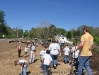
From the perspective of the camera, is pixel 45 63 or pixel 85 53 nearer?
pixel 85 53

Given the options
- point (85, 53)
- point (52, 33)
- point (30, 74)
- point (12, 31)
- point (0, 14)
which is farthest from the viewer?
point (12, 31)

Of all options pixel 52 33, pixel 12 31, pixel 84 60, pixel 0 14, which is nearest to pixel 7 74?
pixel 84 60

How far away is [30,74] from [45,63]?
2.47 meters

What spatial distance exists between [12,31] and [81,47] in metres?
138

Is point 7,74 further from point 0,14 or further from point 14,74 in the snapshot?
point 0,14

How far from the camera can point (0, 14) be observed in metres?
126

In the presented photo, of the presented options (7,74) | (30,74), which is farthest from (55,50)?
(7,74)

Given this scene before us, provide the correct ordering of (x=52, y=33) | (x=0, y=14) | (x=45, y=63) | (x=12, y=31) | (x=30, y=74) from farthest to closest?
(x=12, y=31) < (x=0, y=14) < (x=52, y=33) < (x=30, y=74) < (x=45, y=63)

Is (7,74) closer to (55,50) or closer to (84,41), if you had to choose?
(55,50)

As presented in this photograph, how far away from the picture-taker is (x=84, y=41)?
8.27 metres

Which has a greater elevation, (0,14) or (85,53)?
(0,14)

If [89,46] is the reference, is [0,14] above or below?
above

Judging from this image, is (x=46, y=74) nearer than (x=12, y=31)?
Yes

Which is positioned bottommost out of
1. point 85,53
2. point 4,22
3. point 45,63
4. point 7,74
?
point 7,74
